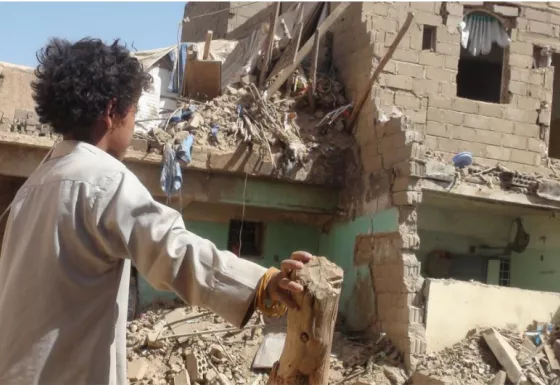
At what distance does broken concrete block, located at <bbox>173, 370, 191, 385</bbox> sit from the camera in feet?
30.8

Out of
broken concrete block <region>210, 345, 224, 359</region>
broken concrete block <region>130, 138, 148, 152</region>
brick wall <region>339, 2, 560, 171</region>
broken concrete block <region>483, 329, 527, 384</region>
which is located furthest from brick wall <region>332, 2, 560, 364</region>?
broken concrete block <region>130, 138, 148, 152</region>

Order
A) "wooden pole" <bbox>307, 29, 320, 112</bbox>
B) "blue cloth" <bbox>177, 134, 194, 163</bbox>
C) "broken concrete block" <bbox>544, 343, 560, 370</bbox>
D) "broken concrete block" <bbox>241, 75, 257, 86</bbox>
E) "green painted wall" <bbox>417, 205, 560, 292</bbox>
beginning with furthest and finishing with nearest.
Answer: "green painted wall" <bbox>417, 205, 560, 292</bbox>
"broken concrete block" <bbox>241, 75, 257, 86</bbox>
"wooden pole" <bbox>307, 29, 320, 112</bbox>
"blue cloth" <bbox>177, 134, 194, 163</bbox>
"broken concrete block" <bbox>544, 343, 560, 370</bbox>

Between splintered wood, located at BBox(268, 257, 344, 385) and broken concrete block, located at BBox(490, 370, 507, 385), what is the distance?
741 cm

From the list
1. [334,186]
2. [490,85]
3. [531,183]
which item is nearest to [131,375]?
[334,186]

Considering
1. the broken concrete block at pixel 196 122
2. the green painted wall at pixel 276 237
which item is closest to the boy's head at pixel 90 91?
the broken concrete block at pixel 196 122

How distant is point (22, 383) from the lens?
6.81 feet

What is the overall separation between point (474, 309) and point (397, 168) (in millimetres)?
2092

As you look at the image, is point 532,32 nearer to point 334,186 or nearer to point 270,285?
point 334,186

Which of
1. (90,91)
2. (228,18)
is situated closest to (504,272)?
(228,18)

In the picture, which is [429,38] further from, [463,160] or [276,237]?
[276,237]

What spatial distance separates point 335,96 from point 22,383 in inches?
402

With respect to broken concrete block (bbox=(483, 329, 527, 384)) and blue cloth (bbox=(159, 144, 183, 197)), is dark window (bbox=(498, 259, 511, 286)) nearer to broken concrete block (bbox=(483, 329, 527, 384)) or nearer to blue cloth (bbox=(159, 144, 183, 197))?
broken concrete block (bbox=(483, 329, 527, 384))

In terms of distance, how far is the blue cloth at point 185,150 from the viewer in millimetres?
10672

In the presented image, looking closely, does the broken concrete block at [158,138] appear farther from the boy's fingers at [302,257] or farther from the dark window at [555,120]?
the boy's fingers at [302,257]
